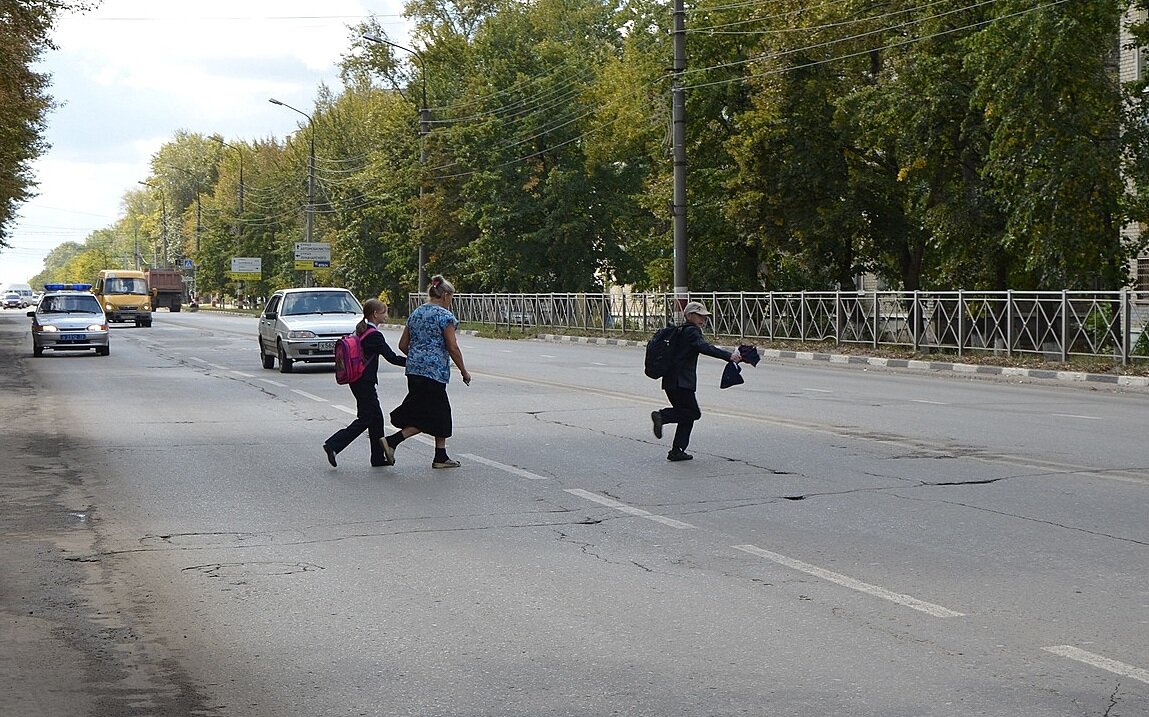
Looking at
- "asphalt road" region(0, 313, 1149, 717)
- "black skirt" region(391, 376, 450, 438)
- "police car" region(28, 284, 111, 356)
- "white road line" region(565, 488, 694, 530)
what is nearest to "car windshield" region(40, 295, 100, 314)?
"police car" region(28, 284, 111, 356)

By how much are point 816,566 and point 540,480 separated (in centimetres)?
403

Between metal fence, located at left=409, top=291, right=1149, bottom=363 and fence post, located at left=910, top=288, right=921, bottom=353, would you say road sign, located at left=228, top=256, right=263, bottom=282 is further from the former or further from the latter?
fence post, located at left=910, top=288, right=921, bottom=353

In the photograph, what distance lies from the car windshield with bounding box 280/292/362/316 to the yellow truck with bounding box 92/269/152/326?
129ft

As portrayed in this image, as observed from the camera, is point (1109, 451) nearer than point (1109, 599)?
No

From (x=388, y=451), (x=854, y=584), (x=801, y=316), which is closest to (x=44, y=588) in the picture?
(x=854, y=584)

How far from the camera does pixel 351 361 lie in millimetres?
12258

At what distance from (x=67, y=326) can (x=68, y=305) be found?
1.25m

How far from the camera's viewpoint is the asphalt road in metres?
5.32

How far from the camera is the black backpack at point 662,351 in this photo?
1233 centimetres

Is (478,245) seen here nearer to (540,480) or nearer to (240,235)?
(540,480)

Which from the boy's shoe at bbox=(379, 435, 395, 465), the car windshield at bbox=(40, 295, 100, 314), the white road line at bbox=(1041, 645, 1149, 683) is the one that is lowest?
the white road line at bbox=(1041, 645, 1149, 683)

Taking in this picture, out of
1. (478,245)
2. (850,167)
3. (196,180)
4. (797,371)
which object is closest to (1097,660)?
(797,371)

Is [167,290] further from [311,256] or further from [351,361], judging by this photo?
[351,361]

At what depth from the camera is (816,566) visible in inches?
295
